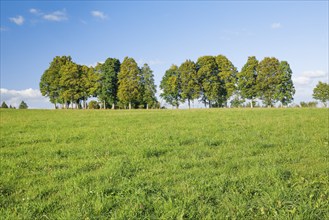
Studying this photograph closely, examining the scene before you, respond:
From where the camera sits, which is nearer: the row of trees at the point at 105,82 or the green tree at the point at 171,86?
the row of trees at the point at 105,82

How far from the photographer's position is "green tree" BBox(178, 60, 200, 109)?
267 feet

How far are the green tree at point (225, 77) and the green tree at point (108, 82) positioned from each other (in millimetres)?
30470

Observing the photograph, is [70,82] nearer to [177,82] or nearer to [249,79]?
[177,82]

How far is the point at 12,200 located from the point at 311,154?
10497mm

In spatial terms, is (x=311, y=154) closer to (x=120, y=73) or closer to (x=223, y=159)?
(x=223, y=159)

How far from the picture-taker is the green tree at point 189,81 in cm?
8144

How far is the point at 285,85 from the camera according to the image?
255ft

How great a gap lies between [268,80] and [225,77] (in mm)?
11731

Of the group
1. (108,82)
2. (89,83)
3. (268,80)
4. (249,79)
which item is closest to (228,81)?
(249,79)

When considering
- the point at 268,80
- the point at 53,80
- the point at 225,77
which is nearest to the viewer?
the point at 268,80

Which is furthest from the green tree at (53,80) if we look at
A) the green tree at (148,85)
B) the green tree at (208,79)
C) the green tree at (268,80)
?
the green tree at (268,80)

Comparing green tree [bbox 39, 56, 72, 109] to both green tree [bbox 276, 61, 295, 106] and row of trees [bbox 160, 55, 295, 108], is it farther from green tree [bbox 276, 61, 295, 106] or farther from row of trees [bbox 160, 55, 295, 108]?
green tree [bbox 276, 61, 295, 106]

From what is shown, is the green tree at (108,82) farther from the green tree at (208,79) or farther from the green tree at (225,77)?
the green tree at (225,77)

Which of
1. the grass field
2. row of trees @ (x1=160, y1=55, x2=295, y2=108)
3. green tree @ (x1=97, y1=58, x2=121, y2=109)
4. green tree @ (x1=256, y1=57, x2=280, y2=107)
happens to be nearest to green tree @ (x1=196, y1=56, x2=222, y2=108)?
row of trees @ (x1=160, y1=55, x2=295, y2=108)
